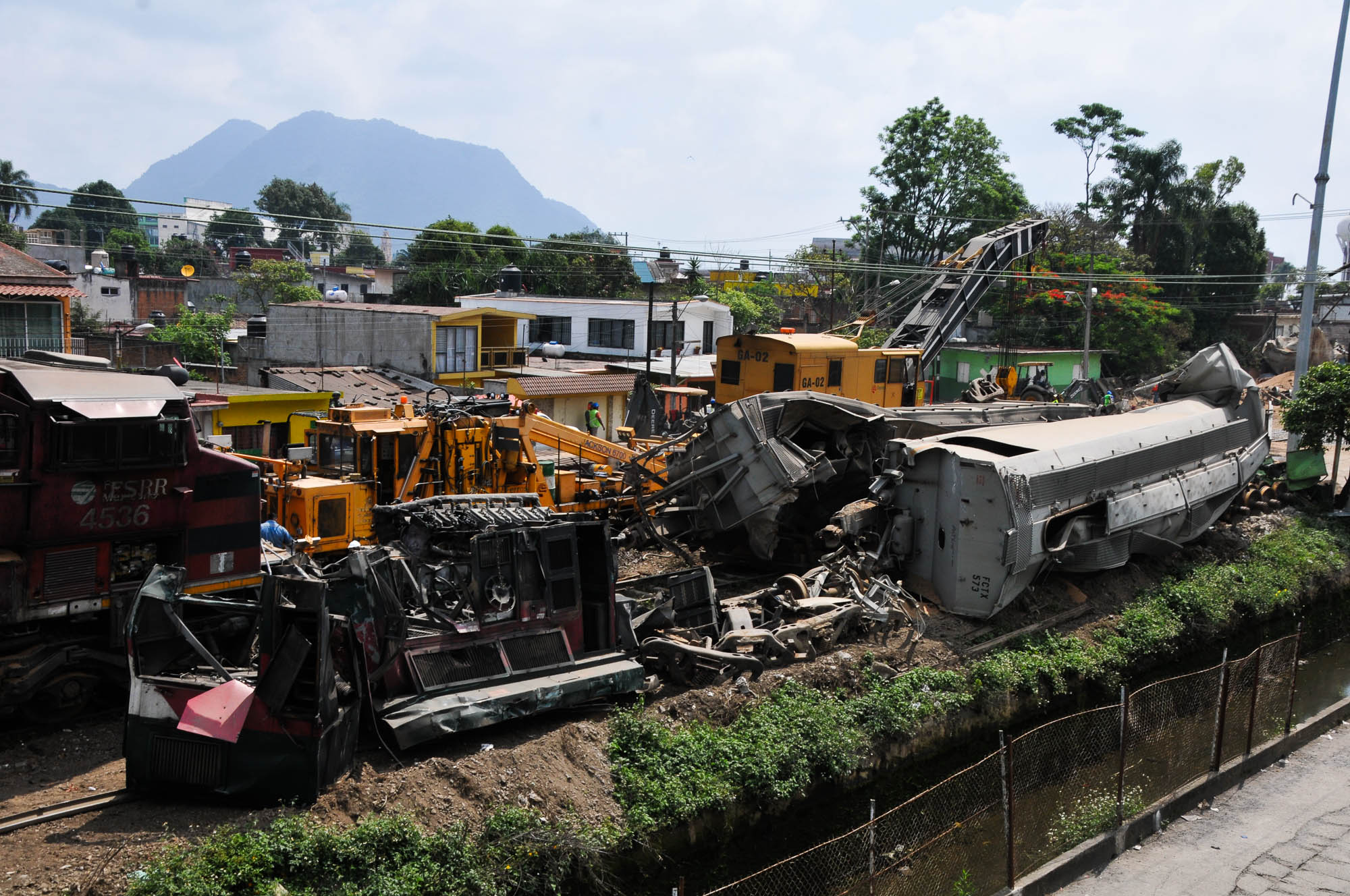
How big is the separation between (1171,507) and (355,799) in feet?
45.9

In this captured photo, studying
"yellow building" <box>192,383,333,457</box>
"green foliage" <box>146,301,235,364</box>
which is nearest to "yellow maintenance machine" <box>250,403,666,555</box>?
"yellow building" <box>192,383,333,457</box>

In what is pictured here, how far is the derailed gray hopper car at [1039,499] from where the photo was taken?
1440 cm

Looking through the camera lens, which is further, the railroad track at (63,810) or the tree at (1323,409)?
the tree at (1323,409)

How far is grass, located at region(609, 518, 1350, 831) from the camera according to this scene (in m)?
9.84

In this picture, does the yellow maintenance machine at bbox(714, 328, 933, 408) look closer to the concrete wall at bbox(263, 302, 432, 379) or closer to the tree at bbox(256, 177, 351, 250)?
the concrete wall at bbox(263, 302, 432, 379)

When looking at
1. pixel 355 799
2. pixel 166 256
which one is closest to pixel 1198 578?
pixel 355 799

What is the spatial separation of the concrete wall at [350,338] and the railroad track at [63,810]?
23198 millimetres

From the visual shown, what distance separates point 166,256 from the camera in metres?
68.4

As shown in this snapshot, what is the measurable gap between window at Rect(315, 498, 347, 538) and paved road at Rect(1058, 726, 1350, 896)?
10317 millimetres

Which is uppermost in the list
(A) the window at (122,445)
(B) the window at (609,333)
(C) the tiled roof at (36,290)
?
(C) the tiled roof at (36,290)

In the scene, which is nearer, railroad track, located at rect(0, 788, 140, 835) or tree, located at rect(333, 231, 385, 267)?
railroad track, located at rect(0, 788, 140, 835)

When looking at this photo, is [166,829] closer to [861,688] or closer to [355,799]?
[355,799]

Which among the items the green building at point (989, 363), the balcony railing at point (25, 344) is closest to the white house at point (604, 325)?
the green building at point (989, 363)

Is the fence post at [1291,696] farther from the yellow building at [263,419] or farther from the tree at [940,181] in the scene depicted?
the tree at [940,181]
